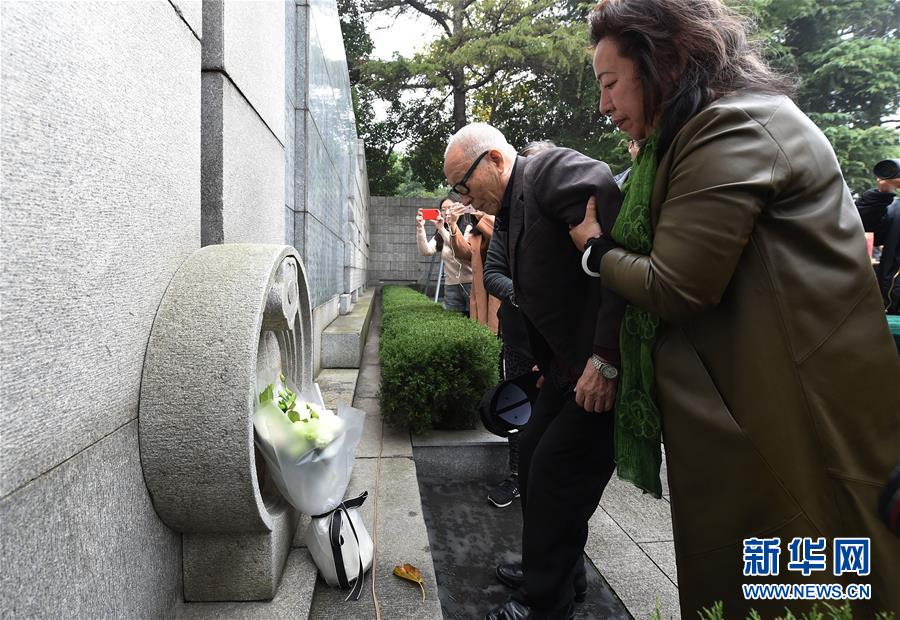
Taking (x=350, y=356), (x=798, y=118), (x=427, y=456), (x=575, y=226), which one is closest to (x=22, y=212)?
(x=575, y=226)

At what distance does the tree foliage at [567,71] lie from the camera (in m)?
15.0

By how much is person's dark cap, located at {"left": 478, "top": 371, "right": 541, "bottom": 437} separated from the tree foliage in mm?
14778

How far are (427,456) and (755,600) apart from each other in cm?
262

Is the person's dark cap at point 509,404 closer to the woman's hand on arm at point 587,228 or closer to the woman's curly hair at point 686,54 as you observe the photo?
the woman's hand on arm at point 587,228

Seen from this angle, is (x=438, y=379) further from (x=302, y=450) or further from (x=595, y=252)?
(x=595, y=252)

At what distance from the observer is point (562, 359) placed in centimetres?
188

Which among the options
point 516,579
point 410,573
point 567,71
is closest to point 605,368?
point 410,573

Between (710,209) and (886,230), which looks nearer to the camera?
(710,209)

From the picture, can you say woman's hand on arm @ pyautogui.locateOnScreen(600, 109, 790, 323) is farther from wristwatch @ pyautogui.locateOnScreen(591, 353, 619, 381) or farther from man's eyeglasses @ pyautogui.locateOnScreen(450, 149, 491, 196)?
man's eyeglasses @ pyautogui.locateOnScreen(450, 149, 491, 196)

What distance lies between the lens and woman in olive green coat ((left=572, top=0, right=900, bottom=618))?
3.84 feet

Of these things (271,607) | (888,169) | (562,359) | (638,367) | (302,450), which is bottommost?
(271,607)

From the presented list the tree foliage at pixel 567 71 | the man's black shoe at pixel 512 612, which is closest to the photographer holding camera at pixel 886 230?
the man's black shoe at pixel 512 612

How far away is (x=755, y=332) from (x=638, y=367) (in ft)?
1.16

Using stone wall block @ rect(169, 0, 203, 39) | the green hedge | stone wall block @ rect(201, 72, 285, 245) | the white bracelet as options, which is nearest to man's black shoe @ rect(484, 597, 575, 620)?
the white bracelet
